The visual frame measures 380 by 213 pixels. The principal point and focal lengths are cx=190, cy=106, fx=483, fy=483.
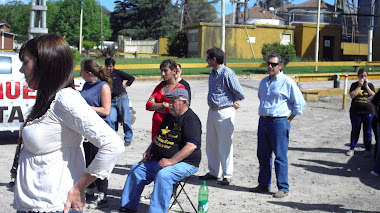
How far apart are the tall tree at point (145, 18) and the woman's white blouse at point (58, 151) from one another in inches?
2605

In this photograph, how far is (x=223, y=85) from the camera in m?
7.32

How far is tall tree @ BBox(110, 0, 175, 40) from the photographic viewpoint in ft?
226

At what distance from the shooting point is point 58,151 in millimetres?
2545

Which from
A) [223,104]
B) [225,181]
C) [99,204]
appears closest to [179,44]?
[223,104]

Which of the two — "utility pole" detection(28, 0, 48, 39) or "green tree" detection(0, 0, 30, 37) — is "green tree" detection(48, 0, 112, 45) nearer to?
"green tree" detection(0, 0, 30, 37)

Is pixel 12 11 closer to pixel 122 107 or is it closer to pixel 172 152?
pixel 122 107

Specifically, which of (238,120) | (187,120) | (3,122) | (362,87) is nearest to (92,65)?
(187,120)

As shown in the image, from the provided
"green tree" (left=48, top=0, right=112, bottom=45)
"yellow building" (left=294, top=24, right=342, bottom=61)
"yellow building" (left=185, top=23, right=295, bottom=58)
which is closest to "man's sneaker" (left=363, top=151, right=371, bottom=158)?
"yellow building" (left=185, top=23, right=295, bottom=58)

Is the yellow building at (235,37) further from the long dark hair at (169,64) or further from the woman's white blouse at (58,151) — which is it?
the woman's white blouse at (58,151)

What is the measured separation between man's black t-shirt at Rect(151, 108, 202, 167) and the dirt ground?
0.81 meters

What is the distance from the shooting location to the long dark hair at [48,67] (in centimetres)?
248

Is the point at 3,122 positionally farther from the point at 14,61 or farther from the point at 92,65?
the point at 92,65

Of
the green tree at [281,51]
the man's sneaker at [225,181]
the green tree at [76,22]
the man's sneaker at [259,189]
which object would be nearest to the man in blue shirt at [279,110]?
the man's sneaker at [259,189]

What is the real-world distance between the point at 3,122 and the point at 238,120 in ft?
21.0
